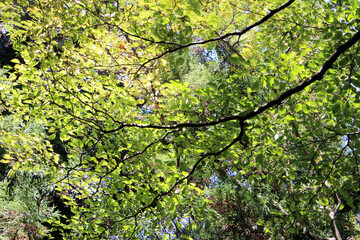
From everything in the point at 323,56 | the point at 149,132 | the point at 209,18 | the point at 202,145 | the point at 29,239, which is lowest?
the point at 29,239

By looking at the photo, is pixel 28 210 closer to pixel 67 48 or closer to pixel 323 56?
pixel 67 48

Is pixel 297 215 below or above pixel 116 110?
below

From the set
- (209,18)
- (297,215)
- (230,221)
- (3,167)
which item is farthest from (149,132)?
(3,167)

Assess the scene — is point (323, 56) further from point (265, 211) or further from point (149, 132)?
point (265, 211)

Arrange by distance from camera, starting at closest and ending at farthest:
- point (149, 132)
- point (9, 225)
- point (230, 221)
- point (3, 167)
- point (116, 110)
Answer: point (149, 132), point (116, 110), point (230, 221), point (9, 225), point (3, 167)

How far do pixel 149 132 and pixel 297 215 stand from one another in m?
1.73

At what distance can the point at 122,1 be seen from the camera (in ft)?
9.39

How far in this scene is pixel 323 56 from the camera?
239 centimetres

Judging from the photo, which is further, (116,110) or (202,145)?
(116,110)

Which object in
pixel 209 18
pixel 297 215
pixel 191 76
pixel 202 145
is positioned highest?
pixel 191 76

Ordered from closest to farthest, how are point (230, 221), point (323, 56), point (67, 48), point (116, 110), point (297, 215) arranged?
1. point (67, 48)
2. point (323, 56)
3. point (297, 215)
4. point (116, 110)
5. point (230, 221)

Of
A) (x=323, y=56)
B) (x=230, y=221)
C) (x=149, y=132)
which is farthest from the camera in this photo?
(x=230, y=221)

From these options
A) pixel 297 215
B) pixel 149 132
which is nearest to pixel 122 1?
pixel 149 132

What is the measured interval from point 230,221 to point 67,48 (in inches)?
174
